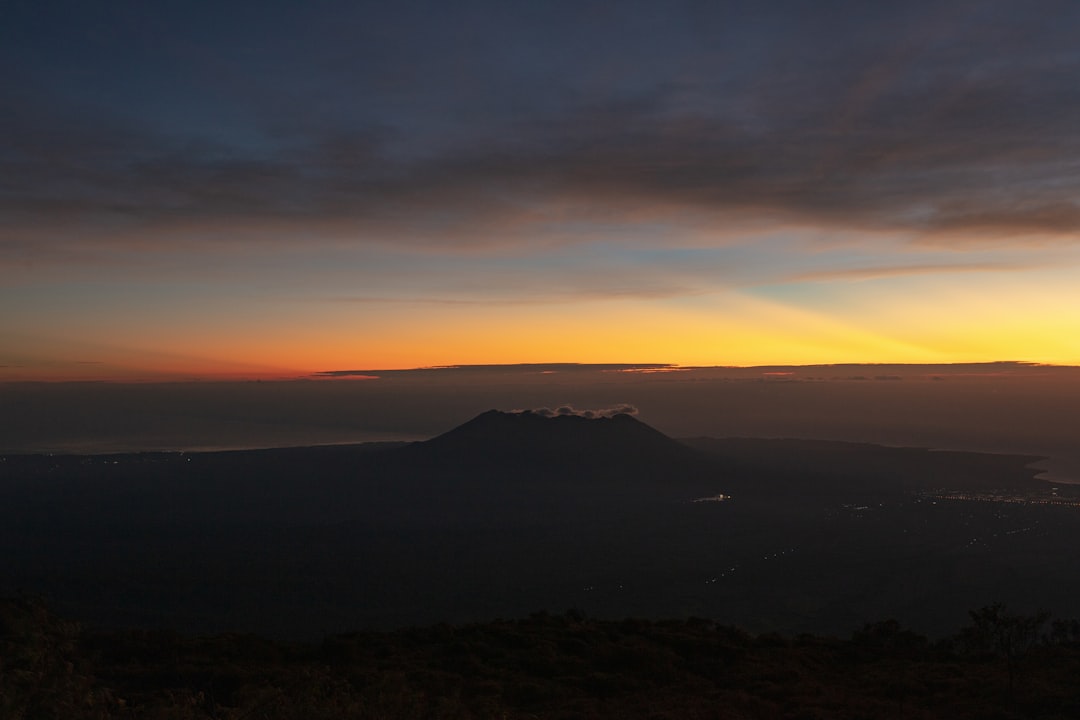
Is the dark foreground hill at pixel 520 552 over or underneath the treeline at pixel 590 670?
underneath

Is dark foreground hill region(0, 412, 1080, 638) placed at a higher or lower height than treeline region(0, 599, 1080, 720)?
lower

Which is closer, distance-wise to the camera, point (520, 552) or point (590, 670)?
point (590, 670)

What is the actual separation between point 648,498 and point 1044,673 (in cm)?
15108

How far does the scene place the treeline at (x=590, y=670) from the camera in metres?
18.5

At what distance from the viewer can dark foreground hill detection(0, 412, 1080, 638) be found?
76.6m

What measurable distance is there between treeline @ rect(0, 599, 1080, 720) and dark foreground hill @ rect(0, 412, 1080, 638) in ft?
125

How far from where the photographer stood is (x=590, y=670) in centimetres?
2514

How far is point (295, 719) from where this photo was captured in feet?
31.8

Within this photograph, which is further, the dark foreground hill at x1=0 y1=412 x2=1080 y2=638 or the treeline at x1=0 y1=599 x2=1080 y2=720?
the dark foreground hill at x1=0 y1=412 x2=1080 y2=638

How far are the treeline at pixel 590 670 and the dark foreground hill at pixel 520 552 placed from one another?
38030 millimetres

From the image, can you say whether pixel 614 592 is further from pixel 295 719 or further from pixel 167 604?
pixel 295 719

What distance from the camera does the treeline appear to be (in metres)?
18.5

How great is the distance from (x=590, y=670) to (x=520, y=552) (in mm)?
86017

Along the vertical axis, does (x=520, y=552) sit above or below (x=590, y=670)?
below
